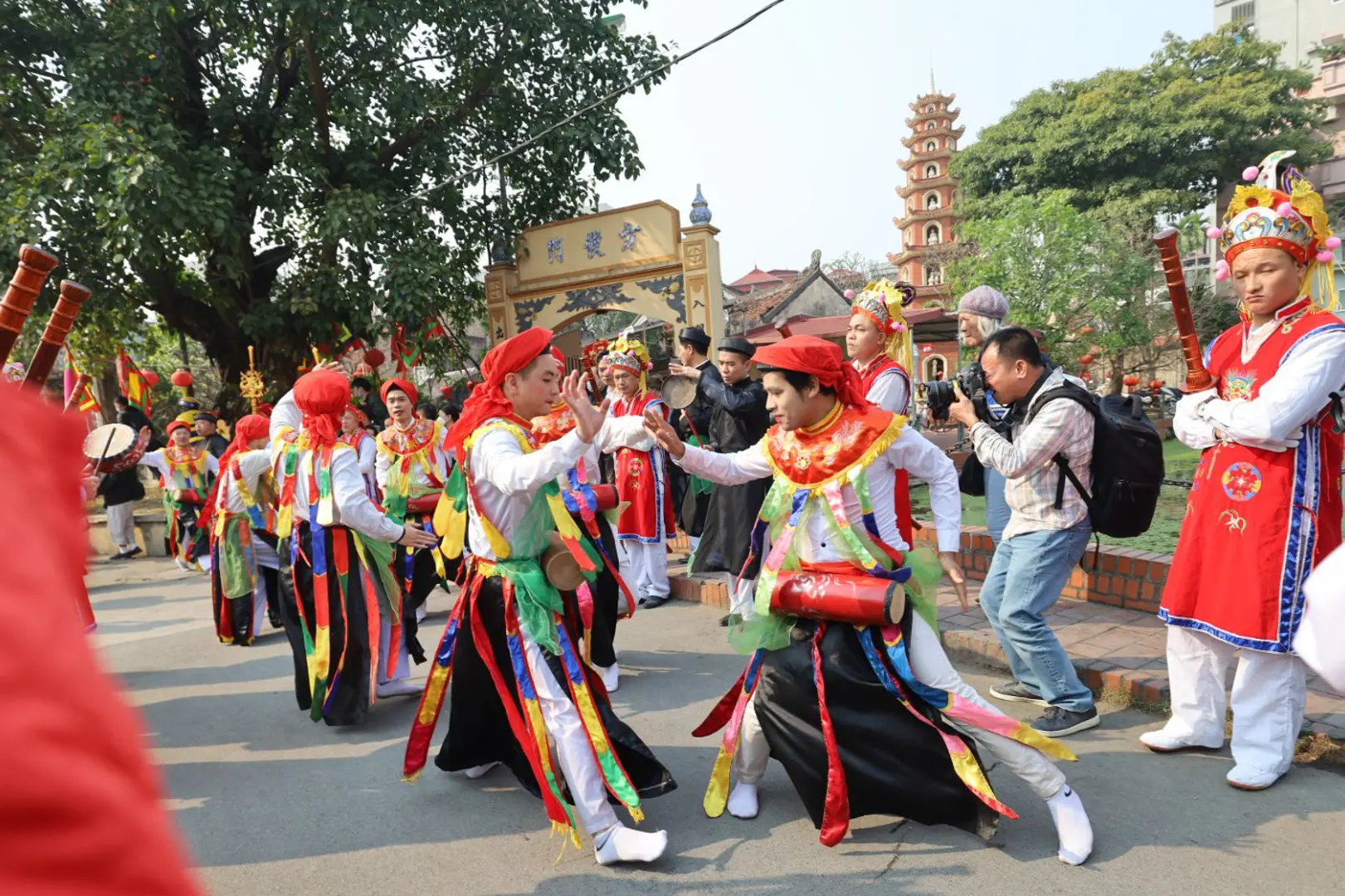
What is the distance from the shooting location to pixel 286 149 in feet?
35.8

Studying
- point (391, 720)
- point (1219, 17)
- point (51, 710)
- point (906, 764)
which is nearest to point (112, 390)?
point (391, 720)

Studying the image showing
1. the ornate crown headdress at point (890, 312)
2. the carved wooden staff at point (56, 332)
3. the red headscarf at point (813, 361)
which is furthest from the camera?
the ornate crown headdress at point (890, 312)

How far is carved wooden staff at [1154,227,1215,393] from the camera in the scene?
3.44 metres

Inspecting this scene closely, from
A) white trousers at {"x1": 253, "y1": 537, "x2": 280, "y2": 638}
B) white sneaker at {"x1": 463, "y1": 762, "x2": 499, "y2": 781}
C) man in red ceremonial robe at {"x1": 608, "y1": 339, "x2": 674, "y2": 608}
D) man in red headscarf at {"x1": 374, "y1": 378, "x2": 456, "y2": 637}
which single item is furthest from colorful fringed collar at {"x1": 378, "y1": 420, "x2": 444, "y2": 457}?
white sneaker at {"x1": 463, "y1": 762, "x2": 499, "y2": 781}

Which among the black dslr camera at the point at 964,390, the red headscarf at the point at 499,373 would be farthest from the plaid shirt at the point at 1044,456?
the red headscarf at the point at 499,373

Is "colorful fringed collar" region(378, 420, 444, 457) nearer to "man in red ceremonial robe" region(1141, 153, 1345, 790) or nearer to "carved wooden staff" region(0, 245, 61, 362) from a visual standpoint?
"carved wooden staff" region(0, 245, 61, 362)

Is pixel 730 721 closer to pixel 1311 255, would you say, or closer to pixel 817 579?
pixel 817 579

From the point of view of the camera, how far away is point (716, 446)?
5746mm

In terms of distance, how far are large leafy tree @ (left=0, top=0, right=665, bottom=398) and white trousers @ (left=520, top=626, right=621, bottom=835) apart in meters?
8.34

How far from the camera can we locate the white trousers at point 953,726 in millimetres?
2812

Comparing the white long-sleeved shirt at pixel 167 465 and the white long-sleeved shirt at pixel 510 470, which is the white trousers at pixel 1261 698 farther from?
the white long-sleeved shirt at pixel 167 465

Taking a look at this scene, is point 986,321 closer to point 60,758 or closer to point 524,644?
point 524,644

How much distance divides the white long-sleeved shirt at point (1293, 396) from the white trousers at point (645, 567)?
421 centimetres

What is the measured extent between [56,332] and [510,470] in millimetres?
1438
